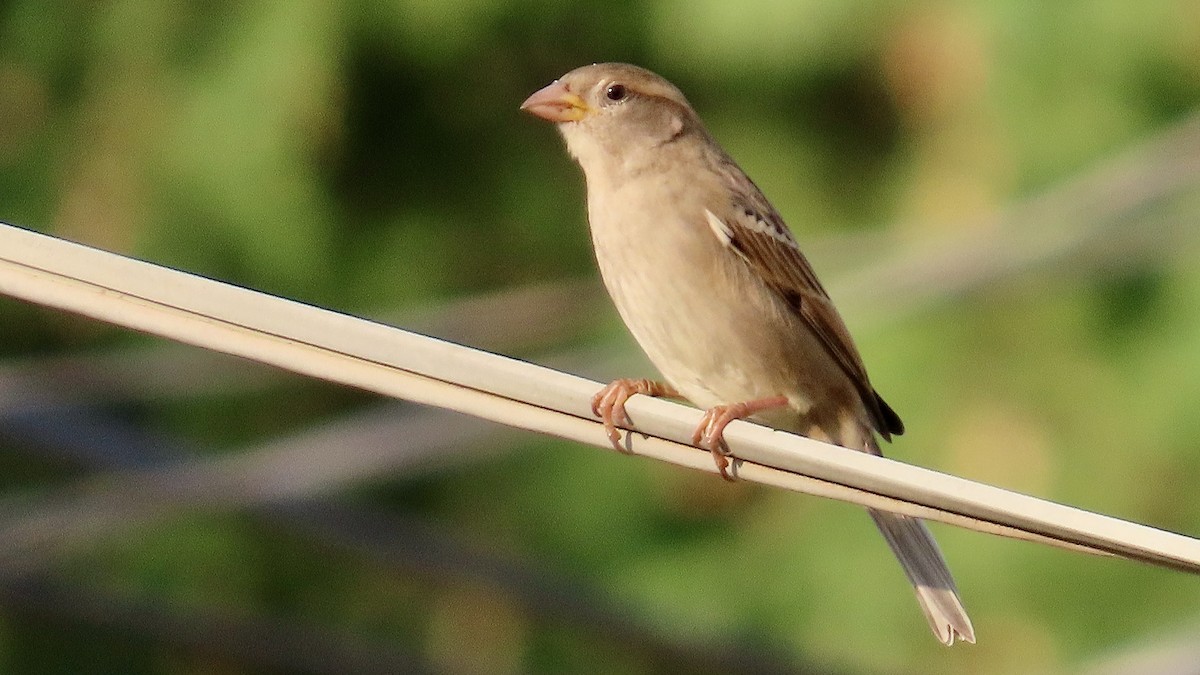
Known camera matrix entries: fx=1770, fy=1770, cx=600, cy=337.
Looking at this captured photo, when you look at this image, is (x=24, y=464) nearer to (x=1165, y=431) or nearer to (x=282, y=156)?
(x=282, y=156)

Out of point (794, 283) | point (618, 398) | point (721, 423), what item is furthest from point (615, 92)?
point (721, 423)

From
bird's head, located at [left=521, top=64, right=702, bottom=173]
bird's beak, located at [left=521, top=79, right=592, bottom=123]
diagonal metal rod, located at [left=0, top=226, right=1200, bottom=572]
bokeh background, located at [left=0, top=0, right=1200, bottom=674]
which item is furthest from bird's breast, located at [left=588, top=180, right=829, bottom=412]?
bokeh background, located at [left=0, top=0, right=1200, bottom=674]

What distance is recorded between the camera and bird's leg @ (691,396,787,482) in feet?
8.09

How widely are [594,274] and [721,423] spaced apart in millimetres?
4130

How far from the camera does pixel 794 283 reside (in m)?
4.07

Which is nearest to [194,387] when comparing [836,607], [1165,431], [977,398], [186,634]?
[186,634]

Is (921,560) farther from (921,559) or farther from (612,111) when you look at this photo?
(612,111)

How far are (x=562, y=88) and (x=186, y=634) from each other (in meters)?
2.10

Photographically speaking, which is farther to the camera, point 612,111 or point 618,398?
point 612,111

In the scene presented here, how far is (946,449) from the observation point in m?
6.34

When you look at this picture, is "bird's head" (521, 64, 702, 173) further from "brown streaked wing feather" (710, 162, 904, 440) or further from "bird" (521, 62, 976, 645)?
"brown streaked wing feather" (710, 162, 904, 440)

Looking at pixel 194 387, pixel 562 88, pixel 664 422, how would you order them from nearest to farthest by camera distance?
pixel 664 422, pixel 562 88, pixel 194 387

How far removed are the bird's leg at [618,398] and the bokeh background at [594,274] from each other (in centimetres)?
161

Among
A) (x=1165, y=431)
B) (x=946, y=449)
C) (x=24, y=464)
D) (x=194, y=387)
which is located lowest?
(x=24, y=464)
